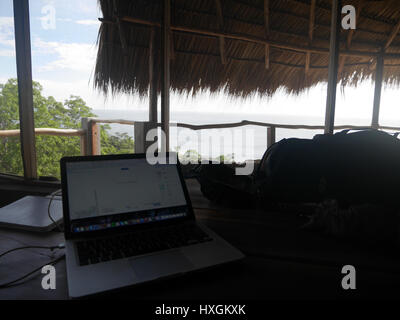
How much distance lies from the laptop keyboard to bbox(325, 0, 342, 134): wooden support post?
1204mm

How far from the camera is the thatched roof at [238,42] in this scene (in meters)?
2.60

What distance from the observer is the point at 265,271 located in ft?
1.84

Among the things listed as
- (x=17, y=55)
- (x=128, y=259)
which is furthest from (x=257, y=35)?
(x=128, y=259)

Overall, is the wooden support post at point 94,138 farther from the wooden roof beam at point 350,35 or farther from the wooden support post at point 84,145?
the wooden roof beam at point 350,35

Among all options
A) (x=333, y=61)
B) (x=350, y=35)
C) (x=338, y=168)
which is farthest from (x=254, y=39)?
(x=338, y=168)

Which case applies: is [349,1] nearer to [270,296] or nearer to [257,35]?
[257,35]

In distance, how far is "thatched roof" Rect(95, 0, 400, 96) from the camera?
260 cm

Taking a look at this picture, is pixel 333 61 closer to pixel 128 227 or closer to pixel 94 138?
pixel 128 227

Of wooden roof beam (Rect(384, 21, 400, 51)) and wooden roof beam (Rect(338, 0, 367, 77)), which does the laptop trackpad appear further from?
wooden roof beam (Rect(384, 21, 400, 51))

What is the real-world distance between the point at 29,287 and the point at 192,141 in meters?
2.17

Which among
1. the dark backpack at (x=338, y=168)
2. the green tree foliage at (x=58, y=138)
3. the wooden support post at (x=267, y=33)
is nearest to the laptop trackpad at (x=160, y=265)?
the dark backpack at (x=338, y=168)

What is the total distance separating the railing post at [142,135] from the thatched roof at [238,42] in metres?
1.32

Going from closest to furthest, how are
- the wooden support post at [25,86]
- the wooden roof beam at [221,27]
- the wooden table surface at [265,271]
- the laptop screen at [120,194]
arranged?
the wooden table surface at [265,271] < the laptop screen at [120,194] < the wooden support post at [25,86] < the wooden roof beam at [221,27]

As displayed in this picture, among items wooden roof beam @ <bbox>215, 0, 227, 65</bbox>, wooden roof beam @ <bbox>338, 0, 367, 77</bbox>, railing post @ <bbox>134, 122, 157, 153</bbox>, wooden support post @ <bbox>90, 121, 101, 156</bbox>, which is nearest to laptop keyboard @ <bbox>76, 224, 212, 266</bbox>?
railing post @ <bbox>134, 122, 157, 153</bbox>
